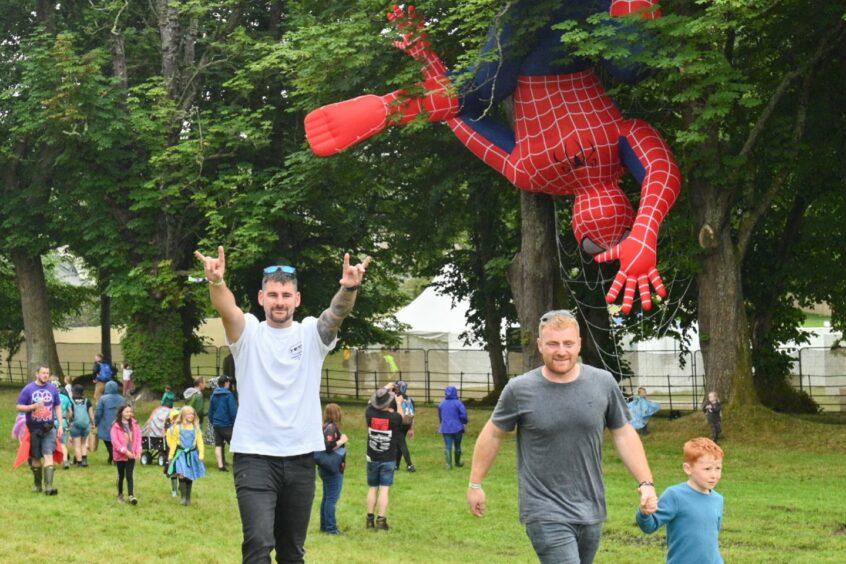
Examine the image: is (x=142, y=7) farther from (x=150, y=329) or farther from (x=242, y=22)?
(x=150, y=329)

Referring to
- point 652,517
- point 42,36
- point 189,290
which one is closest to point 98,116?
point 42,36

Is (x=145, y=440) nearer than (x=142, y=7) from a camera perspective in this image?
Yes

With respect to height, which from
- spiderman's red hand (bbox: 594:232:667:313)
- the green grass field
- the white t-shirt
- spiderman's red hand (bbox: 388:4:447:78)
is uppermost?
spiderman's red hand (bbox: 388:4:447:78)

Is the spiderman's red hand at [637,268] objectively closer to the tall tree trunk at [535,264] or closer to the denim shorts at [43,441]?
the tall tree trunk at [535,264]

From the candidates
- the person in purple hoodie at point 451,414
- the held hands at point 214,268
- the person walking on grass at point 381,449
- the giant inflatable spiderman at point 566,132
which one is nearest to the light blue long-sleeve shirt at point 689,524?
the held hands at point 214,268

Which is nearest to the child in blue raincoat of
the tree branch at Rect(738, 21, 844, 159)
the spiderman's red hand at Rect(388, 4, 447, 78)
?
the tree branch at Rect(738, 21, 844, 159)

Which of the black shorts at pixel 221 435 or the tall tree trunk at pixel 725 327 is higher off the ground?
the tall tree trunk at pixel 725 327

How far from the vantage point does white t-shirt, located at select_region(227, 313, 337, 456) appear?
23.9 feet

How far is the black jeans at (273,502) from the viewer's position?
23.3 ft

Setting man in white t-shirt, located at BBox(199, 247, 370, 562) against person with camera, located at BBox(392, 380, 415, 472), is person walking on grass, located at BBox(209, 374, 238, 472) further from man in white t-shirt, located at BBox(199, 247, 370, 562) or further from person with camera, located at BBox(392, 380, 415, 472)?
man in white t-shirt, located at BBox(199, 247, 370, 562)

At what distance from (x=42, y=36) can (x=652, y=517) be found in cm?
3154

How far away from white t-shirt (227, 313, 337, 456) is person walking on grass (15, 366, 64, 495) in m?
10.6

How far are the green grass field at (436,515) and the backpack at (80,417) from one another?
0.70 m

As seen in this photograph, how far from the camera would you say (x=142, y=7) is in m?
39.3
